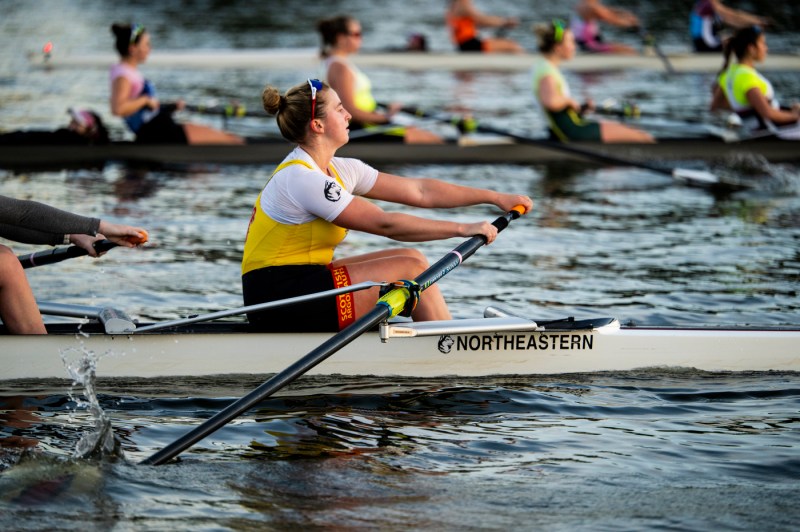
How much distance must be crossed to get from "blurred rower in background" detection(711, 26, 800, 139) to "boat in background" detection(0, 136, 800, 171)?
0.28 m

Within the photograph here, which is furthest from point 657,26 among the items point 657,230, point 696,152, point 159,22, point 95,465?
point 95,465

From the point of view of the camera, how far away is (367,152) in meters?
13.7

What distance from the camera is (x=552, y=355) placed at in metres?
6.76

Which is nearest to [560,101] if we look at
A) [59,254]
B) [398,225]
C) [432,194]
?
[432,194]

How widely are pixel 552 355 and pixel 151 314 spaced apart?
3018mm

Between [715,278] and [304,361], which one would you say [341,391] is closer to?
[304,361]

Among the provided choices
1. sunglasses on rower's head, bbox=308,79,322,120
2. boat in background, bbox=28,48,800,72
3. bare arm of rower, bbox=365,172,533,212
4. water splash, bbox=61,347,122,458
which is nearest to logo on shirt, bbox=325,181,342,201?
sunglasses on rower's head, bbox=308,79,322,120

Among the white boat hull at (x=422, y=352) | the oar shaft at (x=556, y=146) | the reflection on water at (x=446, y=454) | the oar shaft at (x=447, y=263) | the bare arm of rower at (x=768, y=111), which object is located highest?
the bare arm of rower at (x=768, y=111)

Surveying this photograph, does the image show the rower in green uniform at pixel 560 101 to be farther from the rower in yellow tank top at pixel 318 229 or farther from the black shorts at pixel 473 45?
the black shorts at pixel 473 45

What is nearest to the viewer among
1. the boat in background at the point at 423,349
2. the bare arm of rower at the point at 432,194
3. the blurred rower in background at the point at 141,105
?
the boat in background at the point at 423,349

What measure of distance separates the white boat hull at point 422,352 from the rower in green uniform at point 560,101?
22.0 feet

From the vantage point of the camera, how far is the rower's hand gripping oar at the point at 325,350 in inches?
211

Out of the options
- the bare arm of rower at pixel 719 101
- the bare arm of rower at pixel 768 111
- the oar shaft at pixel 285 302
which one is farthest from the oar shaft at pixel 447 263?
the bare arm of rower at pixel 719 101

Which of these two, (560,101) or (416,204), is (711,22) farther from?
(416,204)
